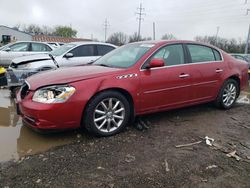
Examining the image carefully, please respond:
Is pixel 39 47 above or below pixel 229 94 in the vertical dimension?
above

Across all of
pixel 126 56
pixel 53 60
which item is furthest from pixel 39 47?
pixel 126 56

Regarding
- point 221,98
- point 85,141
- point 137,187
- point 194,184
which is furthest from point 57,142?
point 221,98

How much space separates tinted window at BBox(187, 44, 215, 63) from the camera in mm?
5247

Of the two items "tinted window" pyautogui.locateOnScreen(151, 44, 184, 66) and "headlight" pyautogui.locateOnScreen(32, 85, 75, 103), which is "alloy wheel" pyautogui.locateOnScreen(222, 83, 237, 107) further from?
"headlight" pyautogui.locateOnScreen(32, 85, 75, 103)

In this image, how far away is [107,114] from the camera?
13.7ft

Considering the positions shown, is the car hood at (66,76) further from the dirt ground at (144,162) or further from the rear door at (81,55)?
the rear door at (81,55)

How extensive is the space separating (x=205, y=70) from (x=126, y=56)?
5.17 ft

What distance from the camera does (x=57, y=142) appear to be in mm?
4035

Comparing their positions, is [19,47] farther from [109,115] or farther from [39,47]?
[109,115]

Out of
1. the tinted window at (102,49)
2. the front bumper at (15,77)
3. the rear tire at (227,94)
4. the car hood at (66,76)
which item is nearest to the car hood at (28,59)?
the front bumper at (15,77)

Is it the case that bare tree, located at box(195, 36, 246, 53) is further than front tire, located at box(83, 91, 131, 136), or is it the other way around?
bare tree, located at box(195, 36, 246, 53)

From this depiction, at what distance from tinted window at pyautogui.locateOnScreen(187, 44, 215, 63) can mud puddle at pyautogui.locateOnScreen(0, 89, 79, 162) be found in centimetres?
265

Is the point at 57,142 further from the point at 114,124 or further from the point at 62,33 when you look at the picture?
the point at 62,33

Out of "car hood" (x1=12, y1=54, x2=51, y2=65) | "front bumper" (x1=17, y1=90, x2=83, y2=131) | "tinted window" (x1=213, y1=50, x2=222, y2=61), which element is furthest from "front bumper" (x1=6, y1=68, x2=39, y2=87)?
"tinted window" (x1=213, y1=50, x2=222, y2=61)
